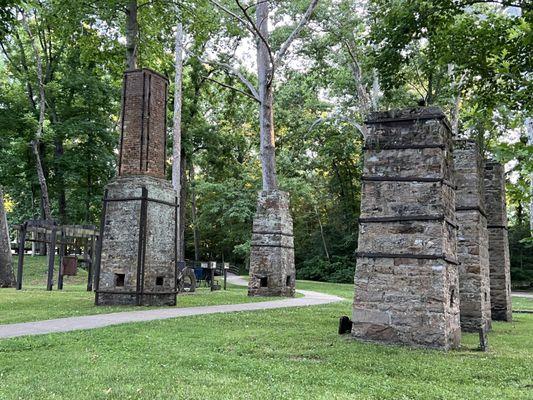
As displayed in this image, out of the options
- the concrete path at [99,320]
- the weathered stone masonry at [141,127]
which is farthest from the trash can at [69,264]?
the concrete path at [99,320]

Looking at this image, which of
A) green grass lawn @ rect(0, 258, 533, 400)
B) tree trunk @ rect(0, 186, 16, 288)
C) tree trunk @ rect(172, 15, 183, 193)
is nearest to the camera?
green grass lawn @ rect(0, 258, 533, 400)

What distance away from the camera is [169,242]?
12.9 meters

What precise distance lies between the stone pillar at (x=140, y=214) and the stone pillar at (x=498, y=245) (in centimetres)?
816

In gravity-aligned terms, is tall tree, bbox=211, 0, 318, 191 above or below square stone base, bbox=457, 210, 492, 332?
above

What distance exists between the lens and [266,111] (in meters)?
17.9

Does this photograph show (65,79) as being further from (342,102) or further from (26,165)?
(342,102)

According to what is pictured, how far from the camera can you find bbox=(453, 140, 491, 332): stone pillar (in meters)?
9.71

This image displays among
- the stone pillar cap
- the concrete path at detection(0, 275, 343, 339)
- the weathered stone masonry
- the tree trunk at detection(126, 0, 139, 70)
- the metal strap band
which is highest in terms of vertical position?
the tree trunk at detection(126, 0, 139, 70)

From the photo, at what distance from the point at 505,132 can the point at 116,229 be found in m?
24.0

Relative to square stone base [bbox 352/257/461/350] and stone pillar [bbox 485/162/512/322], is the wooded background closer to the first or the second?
stone pillar [bbox 485/162/512/322]

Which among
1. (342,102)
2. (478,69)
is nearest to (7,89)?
(342,102)

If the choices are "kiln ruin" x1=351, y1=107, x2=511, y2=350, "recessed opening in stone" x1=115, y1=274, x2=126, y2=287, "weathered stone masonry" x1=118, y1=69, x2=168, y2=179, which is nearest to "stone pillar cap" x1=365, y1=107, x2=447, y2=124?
"kiln ruin" x1=351, y1=107, x2=511, y2=350

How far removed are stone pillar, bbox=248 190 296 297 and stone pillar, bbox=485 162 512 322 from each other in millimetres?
6448

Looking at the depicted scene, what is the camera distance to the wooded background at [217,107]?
701 inches
